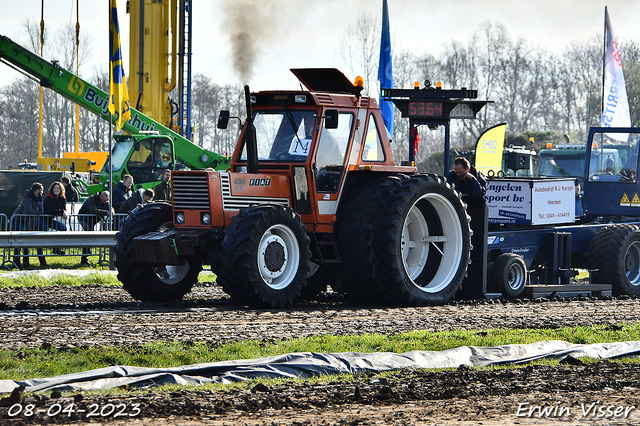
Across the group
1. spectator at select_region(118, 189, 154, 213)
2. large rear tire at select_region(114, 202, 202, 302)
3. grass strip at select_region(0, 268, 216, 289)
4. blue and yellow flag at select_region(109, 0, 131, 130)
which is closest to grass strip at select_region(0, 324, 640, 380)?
large rear tire at select_region(114, 202, 202, 302)

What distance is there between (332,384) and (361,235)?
15.9 feet

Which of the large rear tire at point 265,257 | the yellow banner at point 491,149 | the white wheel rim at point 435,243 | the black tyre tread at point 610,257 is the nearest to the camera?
the large rear tire at point 265,257

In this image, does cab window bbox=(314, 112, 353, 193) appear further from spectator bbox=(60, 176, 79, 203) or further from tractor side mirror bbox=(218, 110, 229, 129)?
spectator bbox=(60, 176, 79, 203)

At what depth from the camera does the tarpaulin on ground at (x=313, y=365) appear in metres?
5.86

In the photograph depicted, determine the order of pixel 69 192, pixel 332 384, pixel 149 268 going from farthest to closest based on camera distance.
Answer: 1. pixel 69 192
2. pixel 149 268
3. pixel 332 384

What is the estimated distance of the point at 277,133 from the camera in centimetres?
1112

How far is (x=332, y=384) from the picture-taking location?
6.13m

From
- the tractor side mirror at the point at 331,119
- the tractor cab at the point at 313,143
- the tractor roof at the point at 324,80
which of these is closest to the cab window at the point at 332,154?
the tractor cab at the point at 313,143

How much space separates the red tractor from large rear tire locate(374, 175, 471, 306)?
20 mm

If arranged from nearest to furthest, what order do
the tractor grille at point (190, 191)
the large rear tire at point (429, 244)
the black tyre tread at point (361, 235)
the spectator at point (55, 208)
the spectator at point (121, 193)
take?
the tractor grille at point (190, 191) < the black tyre tread at point (361, 235) < the large rear tire at point (429, 244) < the spectator at point (55, 208) < the spectator at point (121, 193)

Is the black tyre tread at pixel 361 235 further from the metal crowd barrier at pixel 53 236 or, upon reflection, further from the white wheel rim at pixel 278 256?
the metal crowd barrier at pixel 53 236

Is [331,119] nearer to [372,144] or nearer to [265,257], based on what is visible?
[372,144]

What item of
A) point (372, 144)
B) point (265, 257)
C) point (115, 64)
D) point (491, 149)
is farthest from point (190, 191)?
point (491, 149)

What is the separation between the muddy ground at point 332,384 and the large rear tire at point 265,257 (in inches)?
10.1
